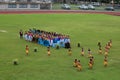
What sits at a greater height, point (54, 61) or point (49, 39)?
point (49, 39)

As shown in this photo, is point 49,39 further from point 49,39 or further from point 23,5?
point 23,5

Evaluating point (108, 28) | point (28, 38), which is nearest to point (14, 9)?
point (108, 28)

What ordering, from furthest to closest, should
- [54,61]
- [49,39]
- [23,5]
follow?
[23,5], [49,39], [54,61]

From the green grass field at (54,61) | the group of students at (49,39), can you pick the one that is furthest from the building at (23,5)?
the group of students at (49,39)

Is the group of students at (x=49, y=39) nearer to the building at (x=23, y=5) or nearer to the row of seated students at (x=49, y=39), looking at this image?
the row of seated students at (x=49, y=39)

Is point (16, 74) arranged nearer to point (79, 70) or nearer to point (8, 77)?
point (8, 77)

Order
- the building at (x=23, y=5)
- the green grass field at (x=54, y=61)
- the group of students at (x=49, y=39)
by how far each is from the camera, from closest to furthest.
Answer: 1. the green grass field at (x=54, y=61)
2. the group of students at (x=49, y=39)
3. the building at (x=23, y=5)

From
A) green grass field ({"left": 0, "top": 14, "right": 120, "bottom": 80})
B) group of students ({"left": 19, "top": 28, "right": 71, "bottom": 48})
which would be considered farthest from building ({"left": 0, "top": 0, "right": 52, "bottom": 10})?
group of students ({"left": 19, "top": 28, "right": 71, "bottom": 48})

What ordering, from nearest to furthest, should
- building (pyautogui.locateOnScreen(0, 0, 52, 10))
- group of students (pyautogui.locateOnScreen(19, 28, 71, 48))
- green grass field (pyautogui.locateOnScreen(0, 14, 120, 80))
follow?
green grass field (pyautogui.locateOnScreen(0, 14, 120, 80))
group of students (pyautogui.locateOnScreen(19, 28, 71, 48))
building (pyautogui.locateOnScreen(0, 0, 52, 10))

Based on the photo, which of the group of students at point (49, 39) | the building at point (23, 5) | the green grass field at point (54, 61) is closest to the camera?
the green grass field at point (54, 61)

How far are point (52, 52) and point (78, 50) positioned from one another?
2428 millimetres

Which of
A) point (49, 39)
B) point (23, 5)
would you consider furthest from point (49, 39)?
point (23, 5)

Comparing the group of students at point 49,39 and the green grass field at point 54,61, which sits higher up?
the group of students at point 49,39

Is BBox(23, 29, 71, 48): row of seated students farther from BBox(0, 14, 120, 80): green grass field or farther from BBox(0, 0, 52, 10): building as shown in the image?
BBox(0, 0, 52, 10): building
